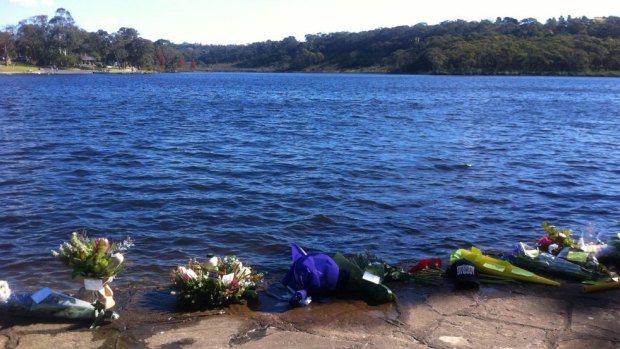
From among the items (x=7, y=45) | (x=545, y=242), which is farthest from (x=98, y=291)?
(x=7, y=45)

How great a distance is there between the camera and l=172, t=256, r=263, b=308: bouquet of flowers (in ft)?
26.3

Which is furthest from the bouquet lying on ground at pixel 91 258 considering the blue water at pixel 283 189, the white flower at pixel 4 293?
the blue water at pixel 283 189

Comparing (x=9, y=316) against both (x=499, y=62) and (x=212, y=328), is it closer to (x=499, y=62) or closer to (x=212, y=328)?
(x=212, y=328)

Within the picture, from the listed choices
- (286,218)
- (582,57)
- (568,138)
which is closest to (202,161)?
(286,218)

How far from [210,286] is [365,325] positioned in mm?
2126

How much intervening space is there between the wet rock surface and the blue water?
284 cm

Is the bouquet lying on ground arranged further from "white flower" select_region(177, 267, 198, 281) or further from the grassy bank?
the grassy bank

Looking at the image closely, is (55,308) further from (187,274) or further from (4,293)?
(187,274)

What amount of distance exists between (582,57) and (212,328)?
178 metres

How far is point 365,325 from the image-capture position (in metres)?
7.48

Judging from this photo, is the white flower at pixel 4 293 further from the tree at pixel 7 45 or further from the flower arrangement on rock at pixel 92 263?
the tree at pixel 7 45

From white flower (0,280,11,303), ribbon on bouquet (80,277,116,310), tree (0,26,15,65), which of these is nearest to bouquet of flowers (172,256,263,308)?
ribbon on bouquet (80,277,116,310)

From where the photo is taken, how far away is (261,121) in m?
41.7

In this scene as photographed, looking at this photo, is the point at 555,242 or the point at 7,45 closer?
the point at 555,242
